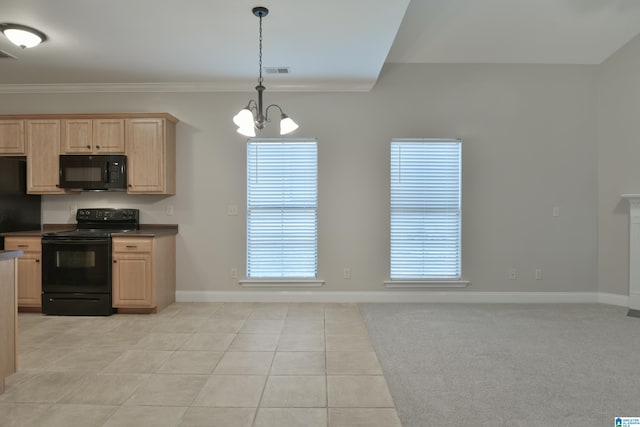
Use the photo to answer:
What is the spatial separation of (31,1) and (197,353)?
9.90 ft

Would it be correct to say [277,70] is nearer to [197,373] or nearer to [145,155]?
[145,155]

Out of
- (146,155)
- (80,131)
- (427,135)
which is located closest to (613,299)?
(427,135)

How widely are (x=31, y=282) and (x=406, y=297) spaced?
14.2 ft

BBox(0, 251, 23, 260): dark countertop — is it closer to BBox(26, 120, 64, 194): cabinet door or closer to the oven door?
the oven door

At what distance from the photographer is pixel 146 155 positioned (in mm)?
4176

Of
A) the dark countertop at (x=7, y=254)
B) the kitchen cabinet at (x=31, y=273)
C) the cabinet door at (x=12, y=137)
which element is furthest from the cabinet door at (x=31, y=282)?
the dark countertop at (x=7, y=254)

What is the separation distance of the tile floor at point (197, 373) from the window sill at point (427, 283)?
33.9 inches

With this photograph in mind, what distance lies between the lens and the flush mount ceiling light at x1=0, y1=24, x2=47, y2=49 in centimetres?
308

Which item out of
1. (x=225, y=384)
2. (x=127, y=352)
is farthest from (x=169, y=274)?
(x=225, y=384)

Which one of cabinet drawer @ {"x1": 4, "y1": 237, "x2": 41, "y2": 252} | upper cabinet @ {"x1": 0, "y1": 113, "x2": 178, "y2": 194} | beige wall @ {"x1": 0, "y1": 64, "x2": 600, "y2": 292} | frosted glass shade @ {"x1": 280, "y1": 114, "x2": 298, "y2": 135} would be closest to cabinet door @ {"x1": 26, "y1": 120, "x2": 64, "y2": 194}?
upper cabinet @ {"x1": 0, "y1": 113, "x2": 178, "y2": 194}

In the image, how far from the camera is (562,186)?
4.47 m

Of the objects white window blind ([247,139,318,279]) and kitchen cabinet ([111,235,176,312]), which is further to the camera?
white window blind ([247,139,318,279])

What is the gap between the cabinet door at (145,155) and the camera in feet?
13.6

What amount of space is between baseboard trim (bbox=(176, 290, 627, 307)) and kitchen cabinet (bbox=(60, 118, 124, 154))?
6.87ft
